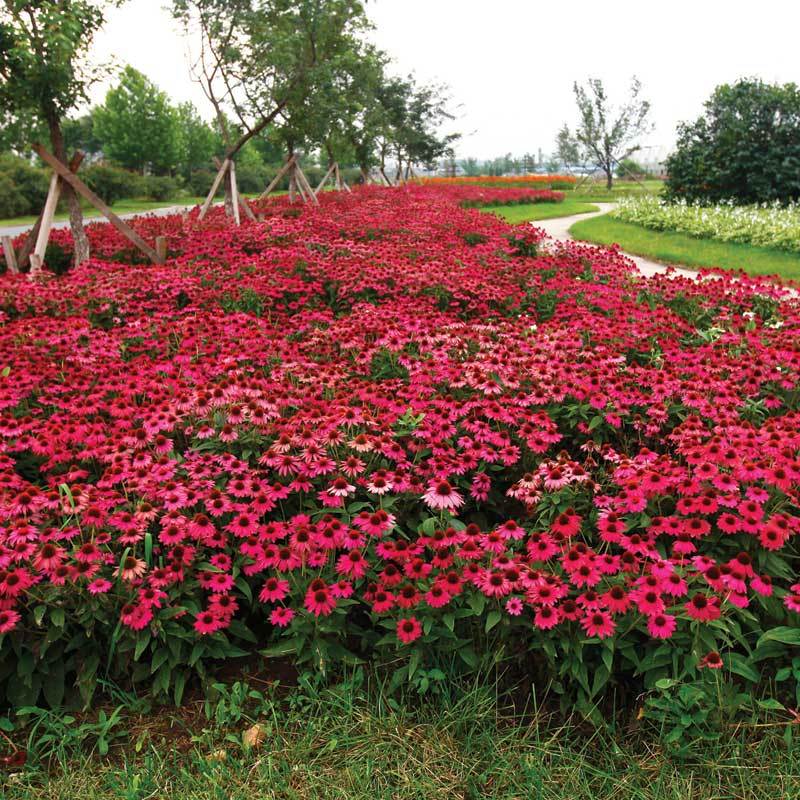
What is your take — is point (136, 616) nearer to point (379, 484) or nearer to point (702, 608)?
point (379, 484)

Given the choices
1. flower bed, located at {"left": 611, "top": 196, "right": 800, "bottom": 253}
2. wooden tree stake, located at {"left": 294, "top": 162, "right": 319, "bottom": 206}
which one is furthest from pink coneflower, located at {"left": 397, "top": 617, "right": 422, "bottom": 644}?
wooden tree stake, located at {"left": 294, "top": 162, "right": 319, "bottom": 206}

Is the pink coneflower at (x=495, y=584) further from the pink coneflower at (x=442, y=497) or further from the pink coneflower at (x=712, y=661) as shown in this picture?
the pink coneflower at (x=712, y=661)

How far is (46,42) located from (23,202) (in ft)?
68.7

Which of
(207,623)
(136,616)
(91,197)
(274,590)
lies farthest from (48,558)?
(91,197)

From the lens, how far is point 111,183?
3100 cm

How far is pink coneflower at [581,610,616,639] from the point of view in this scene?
1853mm

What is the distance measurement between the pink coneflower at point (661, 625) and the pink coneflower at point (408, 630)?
24.9 inches

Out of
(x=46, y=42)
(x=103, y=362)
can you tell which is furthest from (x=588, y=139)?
(x=103, y=362)

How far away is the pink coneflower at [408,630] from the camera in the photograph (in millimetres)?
1950

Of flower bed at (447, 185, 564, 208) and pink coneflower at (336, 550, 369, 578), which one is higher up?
flower bed at (447, 185, 564, 208)

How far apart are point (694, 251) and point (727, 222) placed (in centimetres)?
246

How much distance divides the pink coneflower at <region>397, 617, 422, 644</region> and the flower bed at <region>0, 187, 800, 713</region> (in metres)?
0.01

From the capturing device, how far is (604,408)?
10.1ft

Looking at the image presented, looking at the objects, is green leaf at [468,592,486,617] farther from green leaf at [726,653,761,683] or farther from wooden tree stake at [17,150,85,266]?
wooden tree stake at [17,150,85,266]
